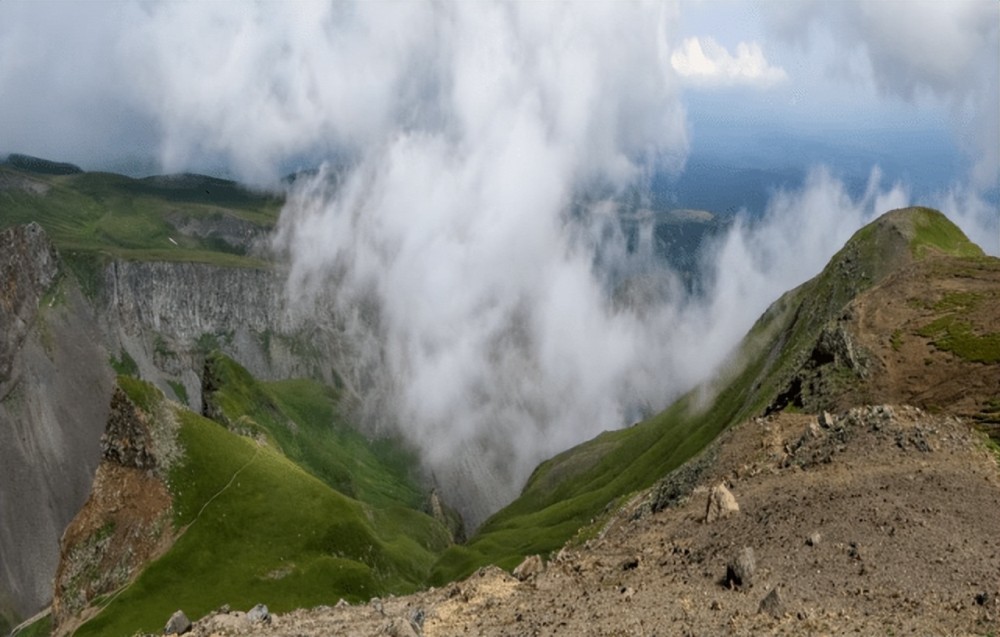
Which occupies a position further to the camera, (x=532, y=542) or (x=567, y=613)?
(x=532, y=542)

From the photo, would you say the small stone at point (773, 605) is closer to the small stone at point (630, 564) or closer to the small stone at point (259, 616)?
the small stone at point (630, 564)

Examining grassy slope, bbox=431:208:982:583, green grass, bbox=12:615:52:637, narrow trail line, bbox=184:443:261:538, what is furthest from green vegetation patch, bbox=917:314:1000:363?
green grass, bbox=12:615:52:637

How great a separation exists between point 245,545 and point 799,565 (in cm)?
11986

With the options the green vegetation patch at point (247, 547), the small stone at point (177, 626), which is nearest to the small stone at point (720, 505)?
the small stone at point (177, 626)

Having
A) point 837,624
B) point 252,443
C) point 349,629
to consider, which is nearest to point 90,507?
point 252,443

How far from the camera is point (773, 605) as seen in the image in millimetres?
26219

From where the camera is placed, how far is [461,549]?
173 meters

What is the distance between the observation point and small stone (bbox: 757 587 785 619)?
85.1ft

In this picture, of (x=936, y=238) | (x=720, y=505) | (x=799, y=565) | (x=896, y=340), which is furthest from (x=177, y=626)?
(x=936, y=238)

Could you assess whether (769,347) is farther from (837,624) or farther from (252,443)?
(837,624)

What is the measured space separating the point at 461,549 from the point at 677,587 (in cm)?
14954

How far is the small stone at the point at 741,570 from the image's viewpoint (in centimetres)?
2888

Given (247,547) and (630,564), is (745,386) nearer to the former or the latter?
(247,547)

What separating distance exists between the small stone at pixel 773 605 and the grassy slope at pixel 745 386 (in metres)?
53.5
